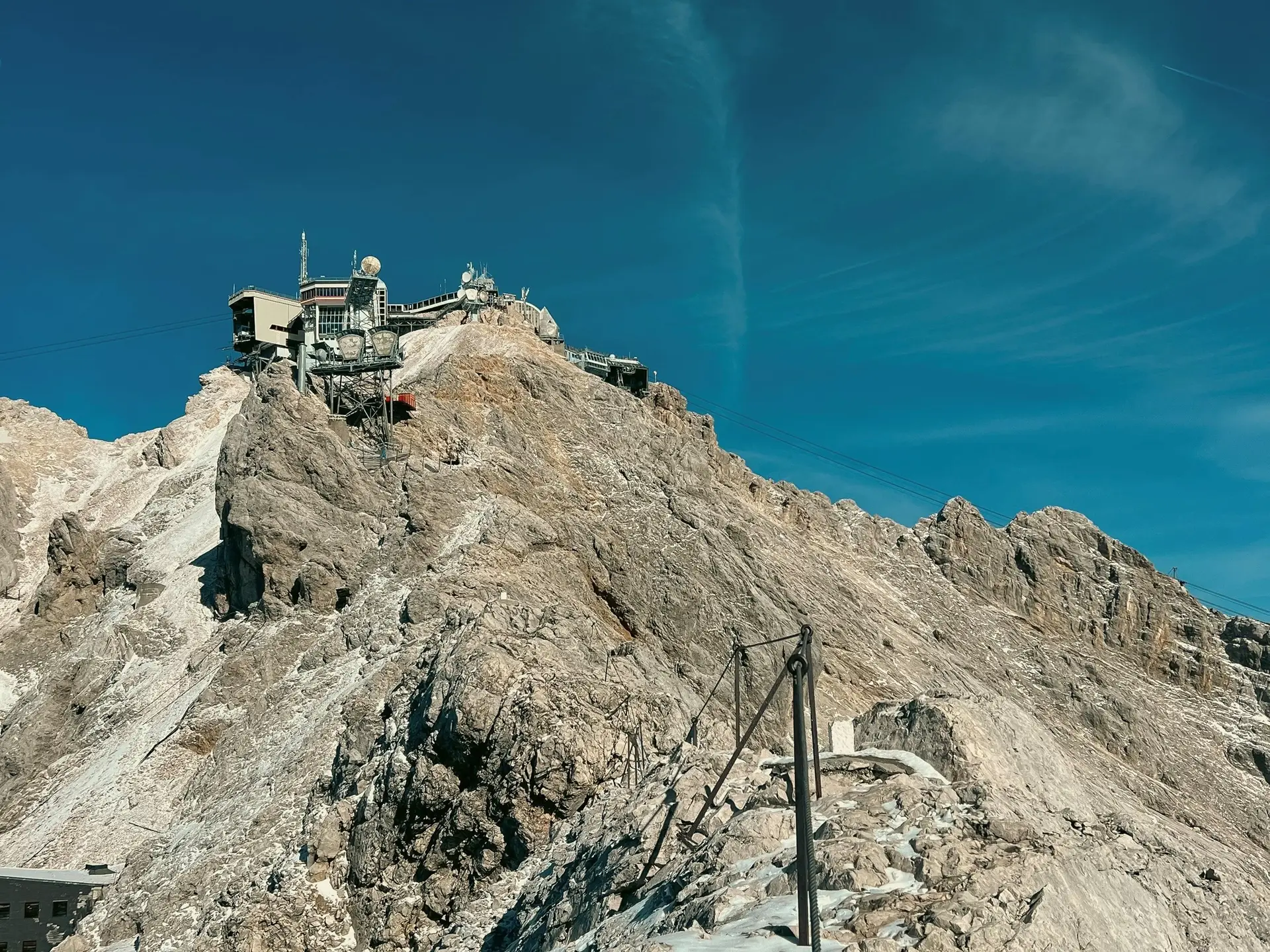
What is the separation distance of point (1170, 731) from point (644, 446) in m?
35.4

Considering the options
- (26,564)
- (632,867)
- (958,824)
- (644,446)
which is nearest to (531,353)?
(644,446)

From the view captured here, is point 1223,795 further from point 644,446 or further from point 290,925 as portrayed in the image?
point 290,925

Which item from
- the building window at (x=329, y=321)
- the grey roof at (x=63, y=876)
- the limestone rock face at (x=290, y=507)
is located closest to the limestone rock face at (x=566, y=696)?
the limestone rock face at (x=290, y=507)

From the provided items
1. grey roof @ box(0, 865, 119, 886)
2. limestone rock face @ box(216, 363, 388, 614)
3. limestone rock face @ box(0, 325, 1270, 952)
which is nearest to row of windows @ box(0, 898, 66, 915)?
grey roof @ box(0, 865, 119, 886)

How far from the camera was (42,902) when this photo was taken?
49250 millimetres

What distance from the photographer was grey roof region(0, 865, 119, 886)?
1940 inches

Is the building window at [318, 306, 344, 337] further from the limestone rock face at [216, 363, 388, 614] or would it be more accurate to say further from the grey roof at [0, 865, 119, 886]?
the grey roof at [0, 865, 119, 886]

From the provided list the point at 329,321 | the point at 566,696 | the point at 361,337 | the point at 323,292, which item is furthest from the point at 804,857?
the point at 323,292

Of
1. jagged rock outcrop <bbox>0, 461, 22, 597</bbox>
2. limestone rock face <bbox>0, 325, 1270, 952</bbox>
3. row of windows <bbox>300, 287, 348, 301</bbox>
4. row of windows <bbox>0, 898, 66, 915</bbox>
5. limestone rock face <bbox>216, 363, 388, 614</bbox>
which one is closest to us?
limestone rock face <bbox>0, 325, 1270, 952</bbox>

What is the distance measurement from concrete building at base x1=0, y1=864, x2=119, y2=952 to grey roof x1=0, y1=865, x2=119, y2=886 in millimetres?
26

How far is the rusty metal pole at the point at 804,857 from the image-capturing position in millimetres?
22906

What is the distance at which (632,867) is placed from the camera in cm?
3388

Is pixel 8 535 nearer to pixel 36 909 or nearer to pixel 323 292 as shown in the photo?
pixel 323 292

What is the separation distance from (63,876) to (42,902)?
123 centimetres
